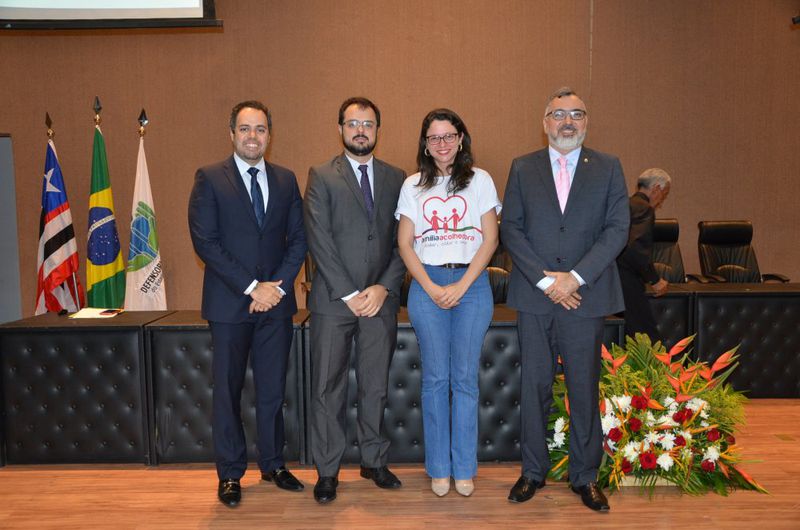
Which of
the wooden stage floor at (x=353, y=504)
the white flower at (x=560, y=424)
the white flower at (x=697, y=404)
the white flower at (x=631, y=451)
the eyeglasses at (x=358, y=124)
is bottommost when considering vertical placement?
the wooden stage floor at (x=353, y=504)

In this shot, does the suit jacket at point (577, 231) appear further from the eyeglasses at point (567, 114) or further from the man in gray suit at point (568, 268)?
the eyeglasses at point (567, 114)

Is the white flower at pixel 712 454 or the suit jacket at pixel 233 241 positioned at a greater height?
the suit jacket at pixel 233 241

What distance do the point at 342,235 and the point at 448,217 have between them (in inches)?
18.3

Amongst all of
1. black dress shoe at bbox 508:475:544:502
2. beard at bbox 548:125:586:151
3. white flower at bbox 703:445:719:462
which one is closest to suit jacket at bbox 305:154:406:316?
beard at bbox 548:125:586:151

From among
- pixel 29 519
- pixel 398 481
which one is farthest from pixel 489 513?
pixel 29 519

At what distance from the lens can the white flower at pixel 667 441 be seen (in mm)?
3062

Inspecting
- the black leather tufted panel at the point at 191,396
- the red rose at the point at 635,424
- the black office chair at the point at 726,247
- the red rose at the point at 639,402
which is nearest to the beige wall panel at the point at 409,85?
the black office chair at the point at 726,247

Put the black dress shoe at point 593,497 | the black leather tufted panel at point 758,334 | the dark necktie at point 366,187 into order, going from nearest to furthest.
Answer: the black dress shoe at point 593,497 < the dark necktie at point 366,187 < the black leather tufted panel at point 758,334

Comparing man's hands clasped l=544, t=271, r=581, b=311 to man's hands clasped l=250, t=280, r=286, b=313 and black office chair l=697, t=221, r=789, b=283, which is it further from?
black office chair l=697, t=221, r=789, b=283

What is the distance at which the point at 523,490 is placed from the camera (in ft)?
9.80

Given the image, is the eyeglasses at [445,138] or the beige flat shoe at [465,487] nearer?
the eyeglasses at [445,138]

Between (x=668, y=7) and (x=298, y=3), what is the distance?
3.52 metres

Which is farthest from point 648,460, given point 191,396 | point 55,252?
point 55,252

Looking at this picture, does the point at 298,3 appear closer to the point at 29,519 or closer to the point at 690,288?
the point at 690,288
